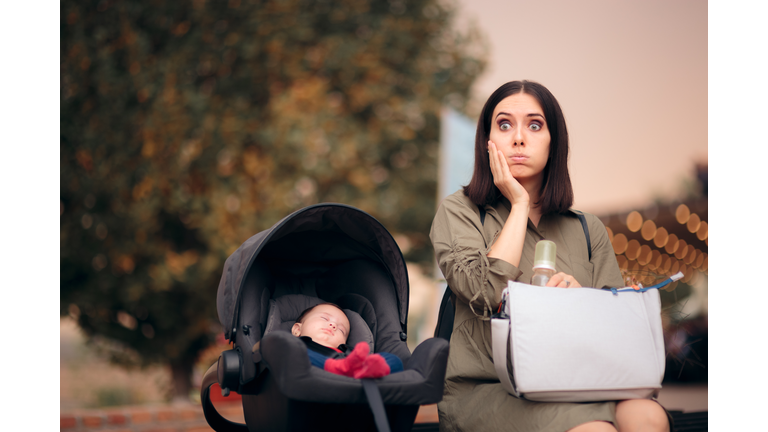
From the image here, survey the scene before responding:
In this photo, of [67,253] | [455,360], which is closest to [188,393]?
[67,253]

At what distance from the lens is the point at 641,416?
5.13 feet

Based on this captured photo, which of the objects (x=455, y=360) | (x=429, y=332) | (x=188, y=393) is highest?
(x=455, y=360)

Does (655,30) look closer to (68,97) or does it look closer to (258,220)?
(258,220)

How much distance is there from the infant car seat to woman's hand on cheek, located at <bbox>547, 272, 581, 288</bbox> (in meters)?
0.43

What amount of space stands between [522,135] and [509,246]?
44 cm

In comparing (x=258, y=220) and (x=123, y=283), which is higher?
(x=258, y=220)

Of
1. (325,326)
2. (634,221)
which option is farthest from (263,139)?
(325,326)

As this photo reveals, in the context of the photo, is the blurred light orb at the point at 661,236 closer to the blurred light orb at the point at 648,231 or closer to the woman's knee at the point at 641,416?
the blurred light orb at the point at 648,231

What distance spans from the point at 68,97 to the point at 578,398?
23.3ft

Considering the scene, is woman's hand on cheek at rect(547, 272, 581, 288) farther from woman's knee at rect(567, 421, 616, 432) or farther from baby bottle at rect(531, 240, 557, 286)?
woman's knee at rect(567, 421, 616, 432)

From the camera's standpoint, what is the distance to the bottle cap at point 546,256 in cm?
174

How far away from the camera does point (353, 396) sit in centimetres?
153

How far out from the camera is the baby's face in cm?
210

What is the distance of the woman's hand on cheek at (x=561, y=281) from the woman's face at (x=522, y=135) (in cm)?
39
